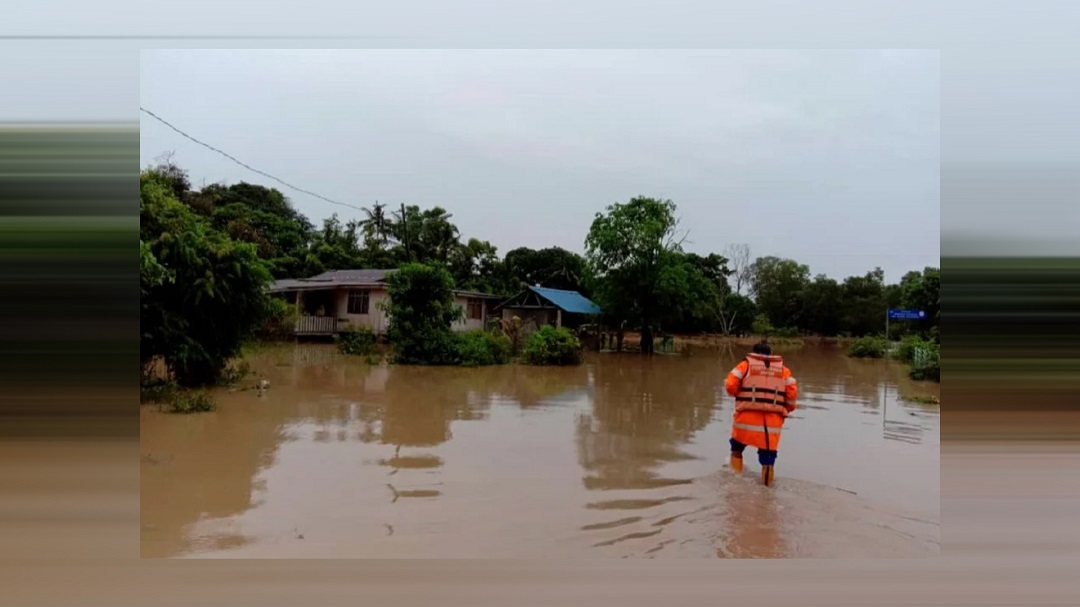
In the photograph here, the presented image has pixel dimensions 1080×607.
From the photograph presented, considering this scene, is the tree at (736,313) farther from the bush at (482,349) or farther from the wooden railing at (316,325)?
the wooden railing at (316,325)

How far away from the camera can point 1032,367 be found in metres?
3.09

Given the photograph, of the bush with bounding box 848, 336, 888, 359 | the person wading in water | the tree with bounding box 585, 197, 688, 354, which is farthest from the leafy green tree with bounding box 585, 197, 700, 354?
the person wading in water

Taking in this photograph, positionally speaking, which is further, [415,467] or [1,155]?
[415,467]

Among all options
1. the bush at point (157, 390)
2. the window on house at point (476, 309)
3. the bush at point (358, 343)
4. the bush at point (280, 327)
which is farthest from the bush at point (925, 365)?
the bush at point (280, 327)

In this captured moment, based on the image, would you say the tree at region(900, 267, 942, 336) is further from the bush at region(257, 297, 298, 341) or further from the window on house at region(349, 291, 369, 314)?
the bush at region(257, 297, 298, 341)

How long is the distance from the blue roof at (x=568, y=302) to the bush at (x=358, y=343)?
7.43 meters

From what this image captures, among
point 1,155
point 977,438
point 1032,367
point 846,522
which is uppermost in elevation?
point 1,155

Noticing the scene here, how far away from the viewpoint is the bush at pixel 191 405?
898cm

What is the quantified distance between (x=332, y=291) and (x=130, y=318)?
1875 cm

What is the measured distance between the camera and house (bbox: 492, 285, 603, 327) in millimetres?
23609

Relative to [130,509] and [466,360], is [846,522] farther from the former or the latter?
[466,360]

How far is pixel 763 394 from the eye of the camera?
5.62 m

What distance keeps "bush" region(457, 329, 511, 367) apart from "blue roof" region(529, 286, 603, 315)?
5.34m

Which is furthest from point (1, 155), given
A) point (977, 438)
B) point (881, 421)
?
point (881, 421)
